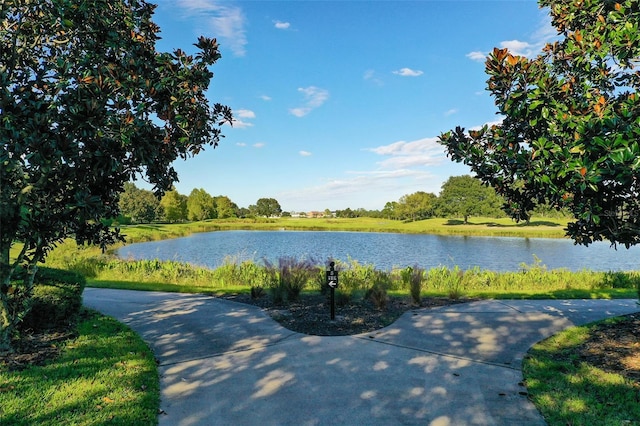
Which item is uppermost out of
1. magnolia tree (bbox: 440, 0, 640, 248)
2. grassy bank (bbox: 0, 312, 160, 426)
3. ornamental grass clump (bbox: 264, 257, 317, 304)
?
magnolia tree (bbox: 440, 0, 640, 248)

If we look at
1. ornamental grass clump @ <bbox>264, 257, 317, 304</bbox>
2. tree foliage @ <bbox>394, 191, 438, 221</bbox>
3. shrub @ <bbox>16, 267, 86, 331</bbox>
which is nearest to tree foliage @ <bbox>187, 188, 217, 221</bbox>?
tree foliage @ <bbox>394, 191, 438, 221</bbox>

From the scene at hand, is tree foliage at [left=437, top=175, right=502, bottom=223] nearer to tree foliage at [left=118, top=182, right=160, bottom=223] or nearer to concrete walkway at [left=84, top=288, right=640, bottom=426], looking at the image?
tree foliage at [left=118, top=182, right=160, bottom=223]

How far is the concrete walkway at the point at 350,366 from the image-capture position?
383 centimetres

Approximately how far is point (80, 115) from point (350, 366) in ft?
15.2

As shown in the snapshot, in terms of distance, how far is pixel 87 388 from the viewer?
4.23m

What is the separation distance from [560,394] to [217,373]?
13.9 ft

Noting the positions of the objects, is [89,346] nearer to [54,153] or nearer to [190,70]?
[54,153]

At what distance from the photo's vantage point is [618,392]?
4242 millimetres

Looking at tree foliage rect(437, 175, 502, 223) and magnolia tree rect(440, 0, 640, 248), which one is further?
tree foliage rect(437, 175, 502, 223)

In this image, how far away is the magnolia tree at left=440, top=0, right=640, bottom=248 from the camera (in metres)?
3.91

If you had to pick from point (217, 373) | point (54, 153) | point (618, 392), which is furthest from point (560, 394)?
point (54, 153)

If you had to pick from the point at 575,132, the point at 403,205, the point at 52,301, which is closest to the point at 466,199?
the point at 403,205

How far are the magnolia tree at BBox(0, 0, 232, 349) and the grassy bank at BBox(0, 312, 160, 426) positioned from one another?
1.16m

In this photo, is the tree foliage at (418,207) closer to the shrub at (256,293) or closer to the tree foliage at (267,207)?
the tree foliage at (267,207)
